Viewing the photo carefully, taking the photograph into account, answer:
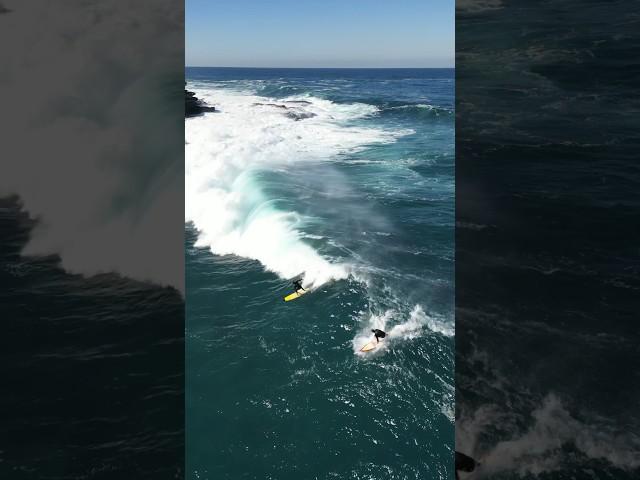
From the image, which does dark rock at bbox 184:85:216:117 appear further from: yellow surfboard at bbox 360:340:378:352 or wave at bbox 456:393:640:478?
wave at bbox 456:393:640:478

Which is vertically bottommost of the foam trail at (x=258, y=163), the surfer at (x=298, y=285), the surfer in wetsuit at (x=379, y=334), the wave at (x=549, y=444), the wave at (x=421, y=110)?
the wave at (x=549, y=444)

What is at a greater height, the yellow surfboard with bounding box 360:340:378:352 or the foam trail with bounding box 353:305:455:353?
the foam trail with bounding box 353:305:455:353

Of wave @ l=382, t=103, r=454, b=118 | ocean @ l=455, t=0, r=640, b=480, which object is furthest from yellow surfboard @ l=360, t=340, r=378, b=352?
wave @ l=382, t=103, r=454, b=118

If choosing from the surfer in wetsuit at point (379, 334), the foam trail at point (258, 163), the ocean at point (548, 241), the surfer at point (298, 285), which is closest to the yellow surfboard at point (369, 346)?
the surfer in wetsuit at point (379, 334)

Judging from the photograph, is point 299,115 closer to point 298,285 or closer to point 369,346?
point 298,285

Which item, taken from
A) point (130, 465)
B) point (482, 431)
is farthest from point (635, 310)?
point (130, 465)

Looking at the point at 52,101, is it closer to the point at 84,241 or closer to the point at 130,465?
the point at 84,241

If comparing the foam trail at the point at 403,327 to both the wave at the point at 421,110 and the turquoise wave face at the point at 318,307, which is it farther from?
the wave at the point at 421,110
